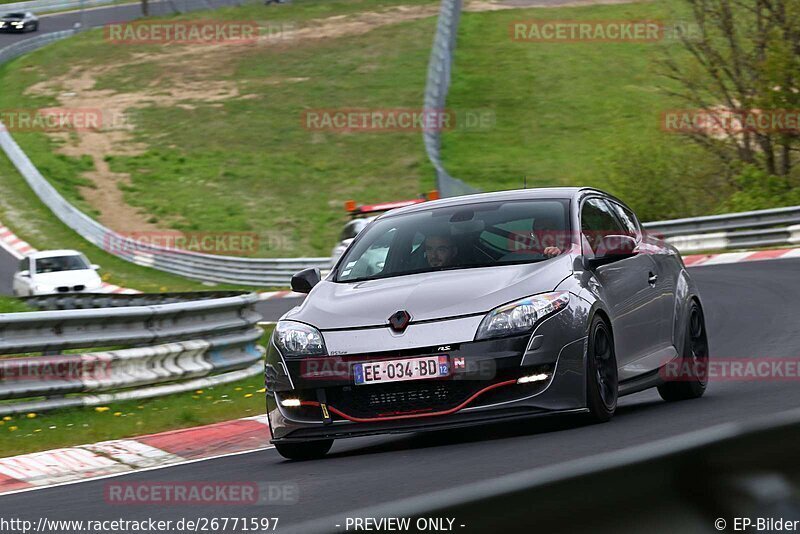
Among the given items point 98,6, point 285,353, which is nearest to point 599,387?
point 285,353

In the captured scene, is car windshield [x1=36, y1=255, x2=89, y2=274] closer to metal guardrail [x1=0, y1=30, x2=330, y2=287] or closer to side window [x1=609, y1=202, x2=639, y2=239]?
metal guardrail [x1=0, y1=30, x2=330, y2=287]

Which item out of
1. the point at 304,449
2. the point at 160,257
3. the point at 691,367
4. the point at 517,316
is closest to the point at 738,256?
the point at 691,367

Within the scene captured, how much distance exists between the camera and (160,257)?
34000mm

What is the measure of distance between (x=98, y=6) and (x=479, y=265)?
223ft

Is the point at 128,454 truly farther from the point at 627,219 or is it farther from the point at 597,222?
the point at 627,219

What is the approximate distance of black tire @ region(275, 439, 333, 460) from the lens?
25.7 feet

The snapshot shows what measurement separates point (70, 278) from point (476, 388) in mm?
21362

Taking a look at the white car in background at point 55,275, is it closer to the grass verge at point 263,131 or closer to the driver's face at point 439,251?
the grass verge at point 263,131

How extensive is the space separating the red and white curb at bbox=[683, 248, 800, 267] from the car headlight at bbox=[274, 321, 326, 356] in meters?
15.4

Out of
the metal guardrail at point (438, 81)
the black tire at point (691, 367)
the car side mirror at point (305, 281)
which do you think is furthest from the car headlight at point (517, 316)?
the metal guardrail at point (438, 81)

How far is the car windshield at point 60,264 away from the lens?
2770cm

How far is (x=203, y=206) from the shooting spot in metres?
38.9

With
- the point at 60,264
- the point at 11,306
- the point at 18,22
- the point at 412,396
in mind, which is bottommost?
the point at 60,264

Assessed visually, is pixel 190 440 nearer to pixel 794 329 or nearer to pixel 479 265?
pixel 479 265
